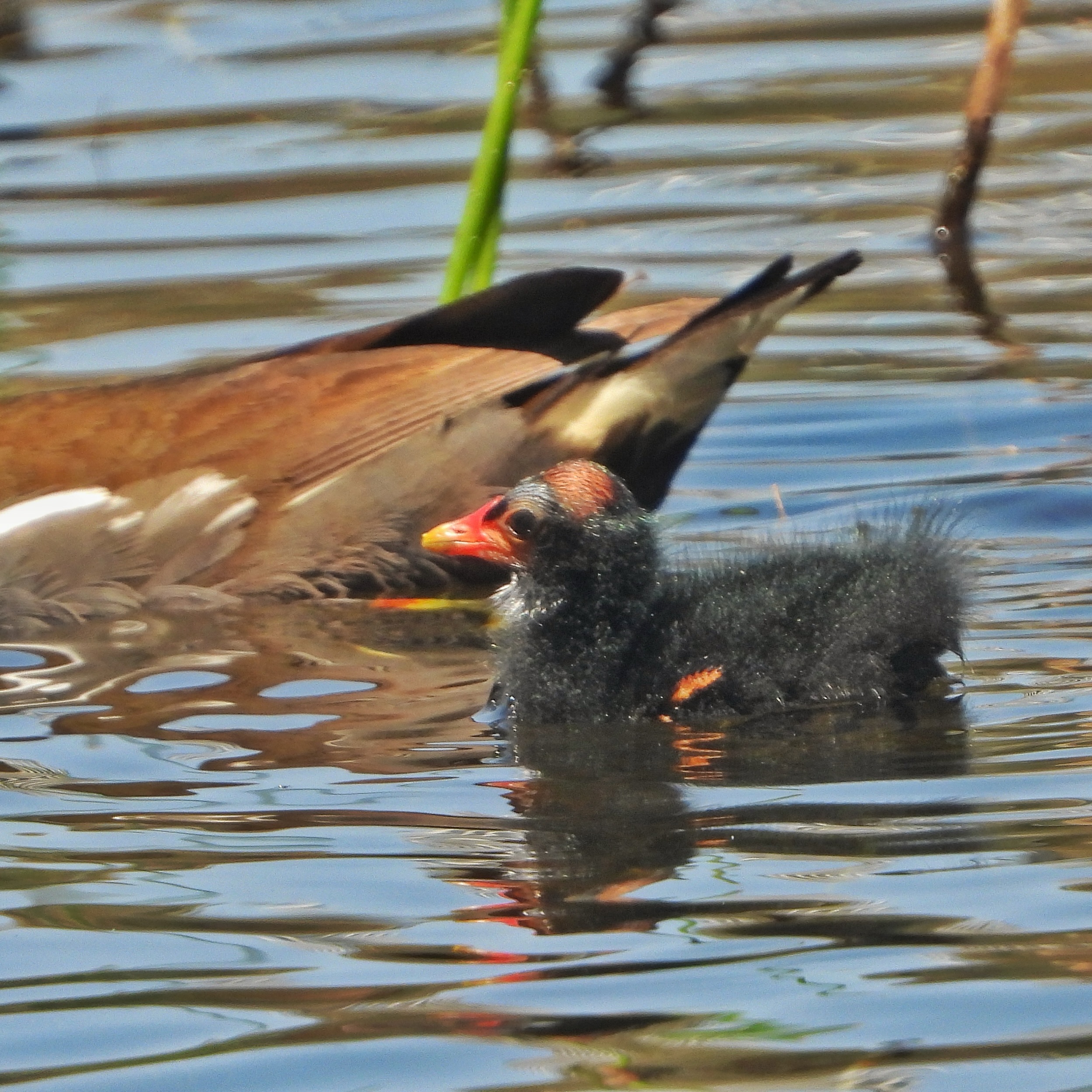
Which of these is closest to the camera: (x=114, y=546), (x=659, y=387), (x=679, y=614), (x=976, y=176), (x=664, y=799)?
(x=664, y=799)

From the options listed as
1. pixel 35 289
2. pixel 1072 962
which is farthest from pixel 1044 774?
pixel 35 289

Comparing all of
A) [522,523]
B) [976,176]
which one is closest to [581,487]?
[522,523]

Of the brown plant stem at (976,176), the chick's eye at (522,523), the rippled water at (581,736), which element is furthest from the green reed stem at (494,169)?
the brown plant stem at (976,176)

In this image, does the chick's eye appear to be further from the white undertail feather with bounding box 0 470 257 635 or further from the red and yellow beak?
the white undertail feather with bounding box 0 470 257 635

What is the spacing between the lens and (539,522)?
5.76 meters

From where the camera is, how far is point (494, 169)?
23.7 feet

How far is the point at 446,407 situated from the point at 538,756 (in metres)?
1.83

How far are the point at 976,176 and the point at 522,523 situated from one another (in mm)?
5377

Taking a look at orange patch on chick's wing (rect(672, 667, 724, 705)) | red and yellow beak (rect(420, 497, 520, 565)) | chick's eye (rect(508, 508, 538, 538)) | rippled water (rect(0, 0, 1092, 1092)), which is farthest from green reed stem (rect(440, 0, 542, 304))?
orange patch on chick's wing (rect(672, 667, 724, 705))

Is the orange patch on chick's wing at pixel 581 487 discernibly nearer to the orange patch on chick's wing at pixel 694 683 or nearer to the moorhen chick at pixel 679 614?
the moorhen chick at pixel 679 614

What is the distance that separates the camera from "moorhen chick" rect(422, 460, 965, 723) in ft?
18.3

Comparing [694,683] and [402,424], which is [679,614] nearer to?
[694,683]

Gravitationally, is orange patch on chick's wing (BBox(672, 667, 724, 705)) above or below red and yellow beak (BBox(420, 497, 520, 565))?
below

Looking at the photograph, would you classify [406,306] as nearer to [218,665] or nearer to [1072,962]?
[218,665]
